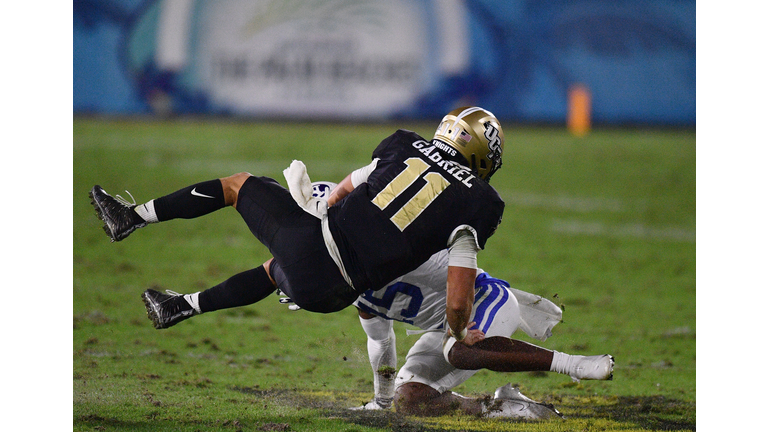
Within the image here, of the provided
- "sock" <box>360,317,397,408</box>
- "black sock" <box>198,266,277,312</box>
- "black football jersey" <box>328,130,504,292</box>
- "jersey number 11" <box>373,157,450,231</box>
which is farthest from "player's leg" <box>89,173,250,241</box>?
"sock" <box>360,317,397,408</box>

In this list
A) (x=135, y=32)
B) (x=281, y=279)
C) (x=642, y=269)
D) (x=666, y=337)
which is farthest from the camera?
(x=135, y=32)

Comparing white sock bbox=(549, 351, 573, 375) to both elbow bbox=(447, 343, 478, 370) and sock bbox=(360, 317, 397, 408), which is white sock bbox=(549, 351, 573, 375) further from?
sock bbox=(360, 317, 397, 408)

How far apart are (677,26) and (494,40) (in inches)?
151

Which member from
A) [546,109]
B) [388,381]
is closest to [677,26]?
[546,109]

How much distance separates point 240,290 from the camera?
297 centimetres

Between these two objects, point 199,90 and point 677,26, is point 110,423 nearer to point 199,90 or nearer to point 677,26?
point 199,90

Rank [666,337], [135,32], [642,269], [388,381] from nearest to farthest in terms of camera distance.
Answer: [388,381]
[666,337]
[642,269]
[135,32]

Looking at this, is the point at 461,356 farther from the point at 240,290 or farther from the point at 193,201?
the point at 193,201

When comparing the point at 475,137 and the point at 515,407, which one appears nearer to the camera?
the point at 475,137

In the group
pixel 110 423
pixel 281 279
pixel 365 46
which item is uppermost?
pixel 365 46

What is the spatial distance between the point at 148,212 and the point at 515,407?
5.25 feet

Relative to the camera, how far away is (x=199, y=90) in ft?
53.5

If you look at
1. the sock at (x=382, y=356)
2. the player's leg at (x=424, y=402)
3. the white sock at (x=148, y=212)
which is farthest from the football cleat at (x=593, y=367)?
the white sock at (x=148, y=212)

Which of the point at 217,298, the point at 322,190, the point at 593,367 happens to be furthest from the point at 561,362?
the point at 217,298
